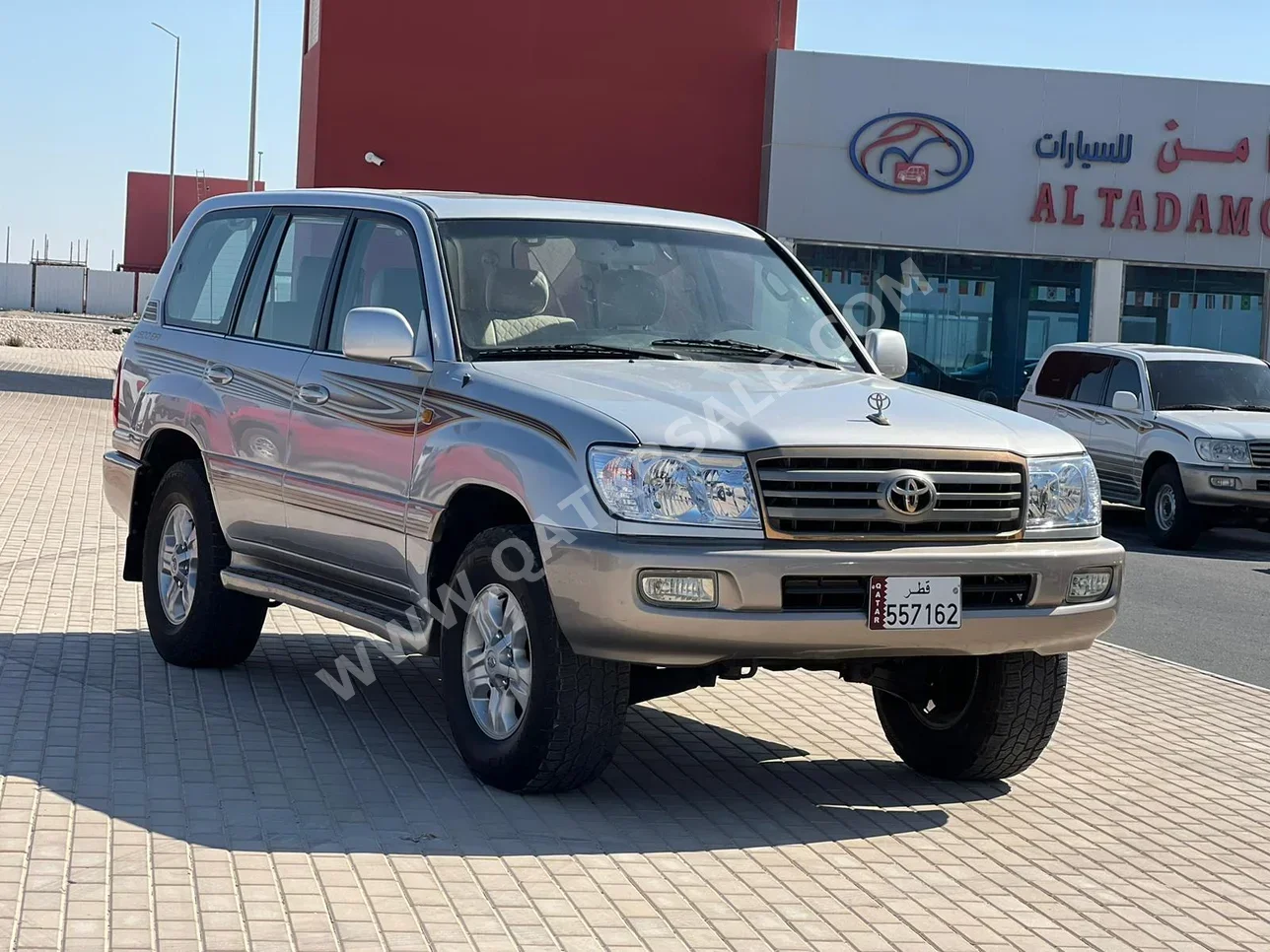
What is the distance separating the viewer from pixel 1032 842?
229 inches

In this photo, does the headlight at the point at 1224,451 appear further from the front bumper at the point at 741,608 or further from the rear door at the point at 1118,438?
the front bumper at the point at 741,608

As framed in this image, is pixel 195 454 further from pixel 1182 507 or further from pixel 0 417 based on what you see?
pixel 0 417

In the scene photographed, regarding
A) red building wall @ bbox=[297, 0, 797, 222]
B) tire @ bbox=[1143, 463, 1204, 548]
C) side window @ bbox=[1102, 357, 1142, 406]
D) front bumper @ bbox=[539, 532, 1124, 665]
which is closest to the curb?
front bumper @ bbox=[539, 532, 1124, 665]

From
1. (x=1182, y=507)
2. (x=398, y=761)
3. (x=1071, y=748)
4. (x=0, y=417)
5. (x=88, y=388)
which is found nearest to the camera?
(x=398, y=761)

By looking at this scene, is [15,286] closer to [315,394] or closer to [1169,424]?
[1169,424]

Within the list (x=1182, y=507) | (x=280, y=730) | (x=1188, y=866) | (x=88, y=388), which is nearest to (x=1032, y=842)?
(x=1188, y=866)

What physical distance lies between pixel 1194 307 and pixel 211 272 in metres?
24.9

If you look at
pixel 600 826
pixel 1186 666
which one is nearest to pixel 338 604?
pixel 600 826

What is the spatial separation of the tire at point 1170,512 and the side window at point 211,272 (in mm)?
10510

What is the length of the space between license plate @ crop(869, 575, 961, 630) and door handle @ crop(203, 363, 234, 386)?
3.26m

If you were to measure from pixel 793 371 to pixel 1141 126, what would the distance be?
24.7 meters

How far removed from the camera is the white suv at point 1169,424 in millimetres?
16172

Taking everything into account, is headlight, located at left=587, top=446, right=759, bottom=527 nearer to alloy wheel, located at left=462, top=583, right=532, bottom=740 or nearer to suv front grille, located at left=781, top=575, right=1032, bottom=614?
suv front grille, located at left=781, top=575, right=1032, bottom=614

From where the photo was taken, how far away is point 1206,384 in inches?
690
